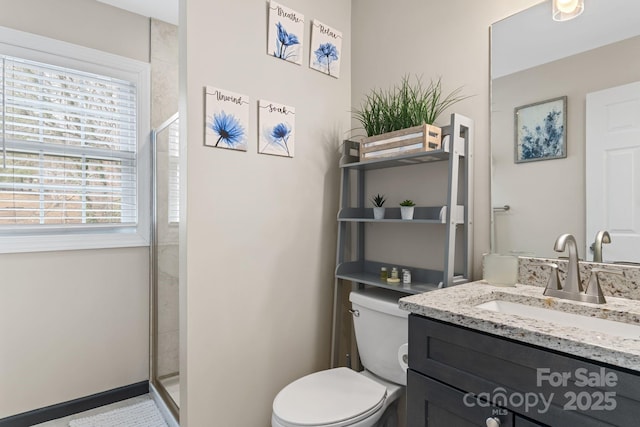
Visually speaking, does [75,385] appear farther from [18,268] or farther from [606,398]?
[606,398]

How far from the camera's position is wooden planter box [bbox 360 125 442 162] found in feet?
4.71

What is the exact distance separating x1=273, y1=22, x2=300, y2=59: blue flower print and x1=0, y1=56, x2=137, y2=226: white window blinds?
1248 mm

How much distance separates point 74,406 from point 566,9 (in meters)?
3.25

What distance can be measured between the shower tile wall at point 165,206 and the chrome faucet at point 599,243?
184 centimetres

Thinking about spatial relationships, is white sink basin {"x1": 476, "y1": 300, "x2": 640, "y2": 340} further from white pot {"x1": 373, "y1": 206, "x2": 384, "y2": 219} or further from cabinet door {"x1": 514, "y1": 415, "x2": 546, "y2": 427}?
white pot {"x1": 373, "y1": 206, "x2": 384, "y2": 219}

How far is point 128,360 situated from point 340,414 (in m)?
1.78

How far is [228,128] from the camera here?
1.51 meters

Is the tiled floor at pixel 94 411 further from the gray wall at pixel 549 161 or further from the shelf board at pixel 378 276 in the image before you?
the gray wall at pixel 549 161

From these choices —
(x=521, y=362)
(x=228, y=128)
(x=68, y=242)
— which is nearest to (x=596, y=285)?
(x=521, y=362)

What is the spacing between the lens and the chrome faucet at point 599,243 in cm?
115

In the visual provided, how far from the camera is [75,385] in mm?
2113

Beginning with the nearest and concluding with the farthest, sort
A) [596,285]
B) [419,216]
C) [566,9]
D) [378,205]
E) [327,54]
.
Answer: [596,285] < [566,9] < [419,216] < [378,205] < [327,54]

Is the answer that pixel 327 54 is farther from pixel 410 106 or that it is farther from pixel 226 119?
pixel 226 119

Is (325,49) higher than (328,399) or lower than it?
higher
